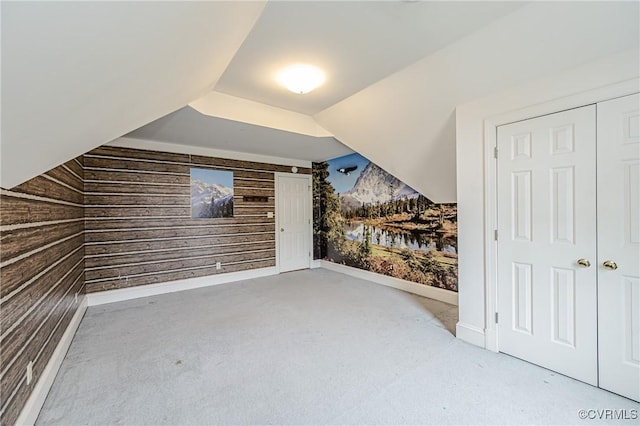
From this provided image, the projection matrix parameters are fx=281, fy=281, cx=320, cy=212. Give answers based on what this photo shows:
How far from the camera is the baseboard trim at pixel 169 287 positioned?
3869mm

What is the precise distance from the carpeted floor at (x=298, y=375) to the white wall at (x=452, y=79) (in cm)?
186

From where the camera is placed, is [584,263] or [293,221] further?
[293,221]

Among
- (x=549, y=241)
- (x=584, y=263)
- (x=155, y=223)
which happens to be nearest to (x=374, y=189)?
(x=549, y=241)

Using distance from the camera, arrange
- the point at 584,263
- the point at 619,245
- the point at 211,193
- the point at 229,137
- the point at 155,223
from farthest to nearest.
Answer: the point at 211,193 → the point at 155,223 → the point at 229,137 → the point at 584,263 → the point at 619,245

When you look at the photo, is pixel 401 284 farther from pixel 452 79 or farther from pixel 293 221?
pixel 452 79

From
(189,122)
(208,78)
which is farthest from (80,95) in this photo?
(189,122)

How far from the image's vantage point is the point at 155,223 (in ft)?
14.1

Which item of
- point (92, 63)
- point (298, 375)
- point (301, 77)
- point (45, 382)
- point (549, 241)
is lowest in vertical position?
point (298, 375)

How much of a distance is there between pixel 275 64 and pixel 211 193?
286cm

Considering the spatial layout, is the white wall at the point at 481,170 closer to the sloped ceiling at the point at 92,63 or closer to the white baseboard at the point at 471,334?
the white baseboard at the point at 471,334

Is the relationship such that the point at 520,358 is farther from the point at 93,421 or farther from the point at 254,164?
the point at 254,164

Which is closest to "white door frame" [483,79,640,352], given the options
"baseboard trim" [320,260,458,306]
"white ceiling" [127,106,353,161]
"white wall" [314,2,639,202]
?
"white wall" [314,2,639,202]

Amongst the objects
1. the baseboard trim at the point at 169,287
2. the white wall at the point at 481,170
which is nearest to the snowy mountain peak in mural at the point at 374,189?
the white wall at the point at 481,170

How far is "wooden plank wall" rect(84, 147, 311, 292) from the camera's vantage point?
3.90 metres
